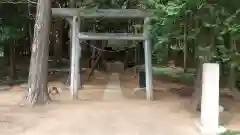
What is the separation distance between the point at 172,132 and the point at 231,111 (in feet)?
11.0

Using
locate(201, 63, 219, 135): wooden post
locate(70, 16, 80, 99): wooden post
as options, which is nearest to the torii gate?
locate(70, 16, 80, 99): wooden post

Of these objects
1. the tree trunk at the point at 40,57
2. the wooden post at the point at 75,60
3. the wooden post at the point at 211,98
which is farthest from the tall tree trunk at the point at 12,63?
the wooden post at the point at 211,98

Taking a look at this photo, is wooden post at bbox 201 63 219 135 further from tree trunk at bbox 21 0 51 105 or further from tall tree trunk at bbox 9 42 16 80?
tall tree trunk at bbox 9 42 16 80

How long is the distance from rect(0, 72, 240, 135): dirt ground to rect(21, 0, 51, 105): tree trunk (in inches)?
18.6

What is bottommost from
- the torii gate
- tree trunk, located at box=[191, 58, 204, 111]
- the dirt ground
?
the dirt ground

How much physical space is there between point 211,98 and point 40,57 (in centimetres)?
546

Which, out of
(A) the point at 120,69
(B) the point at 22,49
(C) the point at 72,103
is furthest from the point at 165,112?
(B) the point at 22,49

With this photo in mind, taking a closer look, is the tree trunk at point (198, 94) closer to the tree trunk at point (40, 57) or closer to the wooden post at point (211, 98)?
the wooden post at point (211, 98)

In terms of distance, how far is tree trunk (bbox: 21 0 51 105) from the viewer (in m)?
11.1

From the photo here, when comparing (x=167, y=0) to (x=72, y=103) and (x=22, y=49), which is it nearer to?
(x=72, y=103)

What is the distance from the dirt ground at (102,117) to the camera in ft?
25.3

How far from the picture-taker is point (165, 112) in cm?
997

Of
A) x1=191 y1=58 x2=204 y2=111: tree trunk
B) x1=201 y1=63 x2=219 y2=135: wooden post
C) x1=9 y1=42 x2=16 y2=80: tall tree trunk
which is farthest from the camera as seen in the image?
x1=9 y1=42 x2=16 y2=80: tall tree trunk

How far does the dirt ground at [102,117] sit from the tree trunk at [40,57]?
0.47 meters
